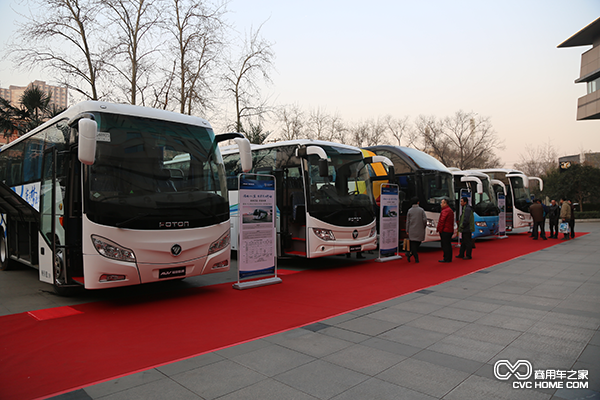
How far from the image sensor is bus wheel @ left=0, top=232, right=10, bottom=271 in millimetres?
10234

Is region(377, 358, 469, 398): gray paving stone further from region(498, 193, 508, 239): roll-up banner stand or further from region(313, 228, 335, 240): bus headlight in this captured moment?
region(498, 193, 508, 239): roll-up banner stand

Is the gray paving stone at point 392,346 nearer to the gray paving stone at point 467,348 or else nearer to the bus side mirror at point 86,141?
the gray paving stone at point 467,348

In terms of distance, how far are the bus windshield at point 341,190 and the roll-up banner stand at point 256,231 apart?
1.75 meters

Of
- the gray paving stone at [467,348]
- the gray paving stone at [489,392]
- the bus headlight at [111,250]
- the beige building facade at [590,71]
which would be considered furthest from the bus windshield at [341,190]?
the beige building facade at [590,71]

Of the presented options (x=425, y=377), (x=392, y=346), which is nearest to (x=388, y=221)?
(x=392, y=346)

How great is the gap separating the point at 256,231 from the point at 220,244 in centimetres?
109

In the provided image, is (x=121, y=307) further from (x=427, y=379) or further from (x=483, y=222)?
(x=483, y=222)

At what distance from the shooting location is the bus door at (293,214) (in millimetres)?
10273

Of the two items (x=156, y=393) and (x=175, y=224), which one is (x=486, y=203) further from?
(x=156, y=393)

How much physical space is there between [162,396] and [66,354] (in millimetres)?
1880

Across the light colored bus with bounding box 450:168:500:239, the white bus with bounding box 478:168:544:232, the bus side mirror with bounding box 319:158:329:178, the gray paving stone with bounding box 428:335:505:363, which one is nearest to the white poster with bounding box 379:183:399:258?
the bus side mirror with bounding box 319:158:329:178

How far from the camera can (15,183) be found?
9.73 m

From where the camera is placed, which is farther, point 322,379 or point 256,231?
point 256,231
